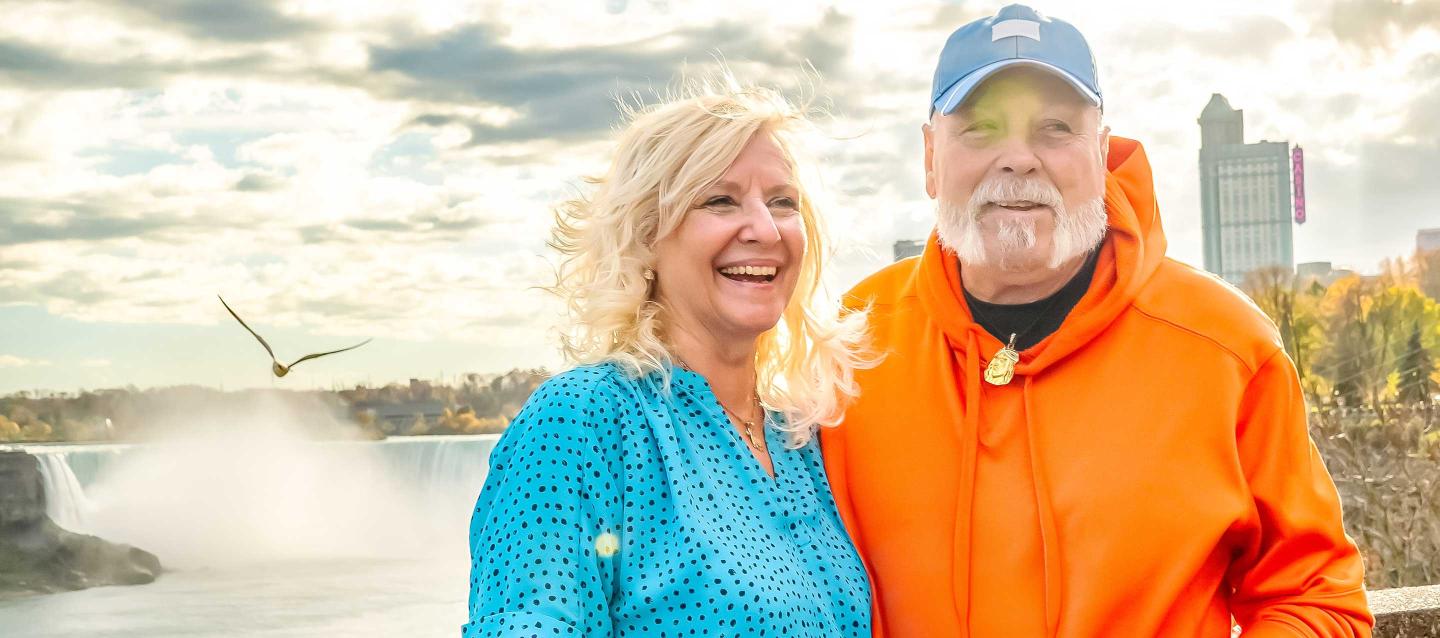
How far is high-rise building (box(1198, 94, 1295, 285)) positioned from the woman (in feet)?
540

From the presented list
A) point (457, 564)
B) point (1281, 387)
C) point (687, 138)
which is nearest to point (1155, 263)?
point (1281, 387)

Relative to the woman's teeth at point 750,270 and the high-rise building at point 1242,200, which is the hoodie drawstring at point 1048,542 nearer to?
the woman's teeth at point 750,270

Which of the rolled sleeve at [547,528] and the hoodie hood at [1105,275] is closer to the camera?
the rolled sleeve at [547,528]

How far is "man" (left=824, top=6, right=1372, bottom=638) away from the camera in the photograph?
260cm

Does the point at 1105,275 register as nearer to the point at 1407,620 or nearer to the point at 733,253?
the point at 733,253

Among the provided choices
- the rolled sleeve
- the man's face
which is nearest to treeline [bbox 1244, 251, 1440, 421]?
the man's face

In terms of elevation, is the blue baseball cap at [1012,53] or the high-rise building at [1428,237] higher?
the high-rise building at [1428,237]

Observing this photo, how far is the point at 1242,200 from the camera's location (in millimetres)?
161375

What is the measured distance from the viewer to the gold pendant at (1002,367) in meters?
2.71

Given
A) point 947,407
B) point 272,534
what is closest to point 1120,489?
point 947,407

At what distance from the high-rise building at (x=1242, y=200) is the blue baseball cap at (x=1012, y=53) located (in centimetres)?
16399

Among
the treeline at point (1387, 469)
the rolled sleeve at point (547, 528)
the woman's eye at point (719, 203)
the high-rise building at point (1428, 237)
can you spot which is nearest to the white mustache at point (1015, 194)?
the woman's eye at point (719, 203)

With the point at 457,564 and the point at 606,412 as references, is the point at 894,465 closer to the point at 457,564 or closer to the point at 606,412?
the point at 606,412

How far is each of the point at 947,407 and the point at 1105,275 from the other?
467mm
